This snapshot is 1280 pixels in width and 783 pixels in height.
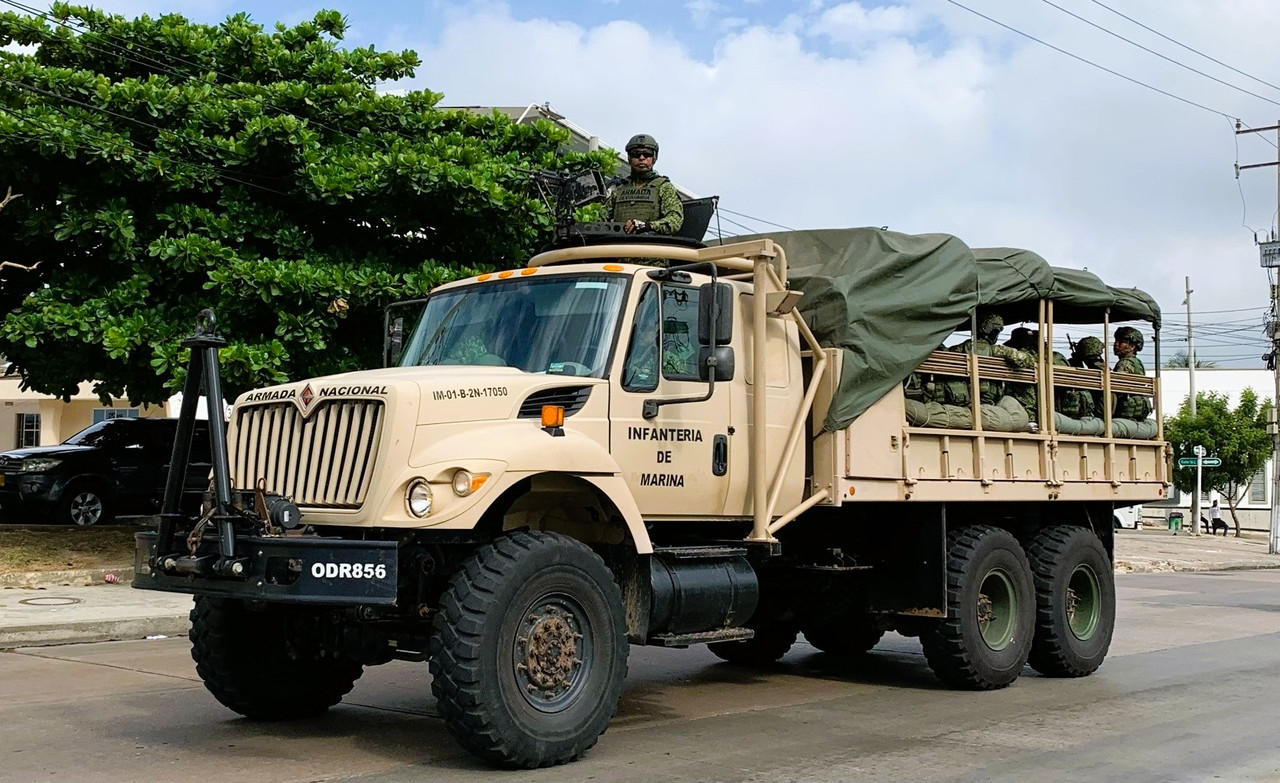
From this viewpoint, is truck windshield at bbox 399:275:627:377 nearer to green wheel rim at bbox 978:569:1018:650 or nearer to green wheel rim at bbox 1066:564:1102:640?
green wheel rim at bbox 978:569:1018:650

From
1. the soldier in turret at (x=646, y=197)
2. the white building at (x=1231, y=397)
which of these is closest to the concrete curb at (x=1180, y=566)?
the soldier in turret at (x=646, y=197)

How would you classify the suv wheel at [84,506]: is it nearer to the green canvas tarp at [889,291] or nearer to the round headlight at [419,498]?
the green canvas tarp at [889,291]

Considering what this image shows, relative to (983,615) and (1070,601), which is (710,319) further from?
(1070,601)

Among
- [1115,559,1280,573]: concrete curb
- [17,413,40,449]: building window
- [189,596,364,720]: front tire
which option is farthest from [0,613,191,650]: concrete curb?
[17,413,40,449]: building window

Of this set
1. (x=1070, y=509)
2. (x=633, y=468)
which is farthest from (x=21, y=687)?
(x=1070, y=509)

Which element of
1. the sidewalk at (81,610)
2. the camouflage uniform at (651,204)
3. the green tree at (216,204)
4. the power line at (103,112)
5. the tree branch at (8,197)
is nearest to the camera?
the camouflage uniform at (651,204)

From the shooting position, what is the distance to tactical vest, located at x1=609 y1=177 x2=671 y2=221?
9633 mm

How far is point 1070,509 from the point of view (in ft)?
39.3

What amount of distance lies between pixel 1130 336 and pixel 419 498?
8133 millimetres

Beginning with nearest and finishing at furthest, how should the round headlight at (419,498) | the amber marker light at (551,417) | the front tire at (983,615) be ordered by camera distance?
1. the round headlight at (419,498)
2. the amber marker light at (551,417)
3. the front tire at (983,615)

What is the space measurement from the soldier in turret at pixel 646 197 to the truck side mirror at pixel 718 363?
1.61 m

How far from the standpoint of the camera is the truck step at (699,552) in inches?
321

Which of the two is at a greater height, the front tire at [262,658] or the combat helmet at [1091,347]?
the combat helmet at [1091,347]

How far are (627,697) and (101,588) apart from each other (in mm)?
8621
